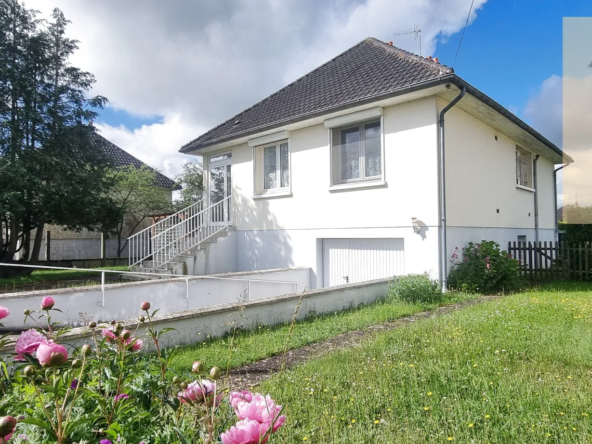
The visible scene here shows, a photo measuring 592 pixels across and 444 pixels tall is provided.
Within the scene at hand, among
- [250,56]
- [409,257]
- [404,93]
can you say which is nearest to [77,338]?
[409,257]

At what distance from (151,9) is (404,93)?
6.27m

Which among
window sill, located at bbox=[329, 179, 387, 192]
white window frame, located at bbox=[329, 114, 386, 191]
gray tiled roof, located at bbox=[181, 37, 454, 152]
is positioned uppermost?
gray tiled roof, located at bbox=[181, 37, 454, 152]

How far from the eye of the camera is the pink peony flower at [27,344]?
1.56 metres

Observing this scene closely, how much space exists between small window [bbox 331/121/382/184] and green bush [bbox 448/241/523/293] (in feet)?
9.75

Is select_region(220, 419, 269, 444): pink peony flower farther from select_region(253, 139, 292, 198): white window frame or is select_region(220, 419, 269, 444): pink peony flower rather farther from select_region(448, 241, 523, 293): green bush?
select_region(253, 139, 292, 198): white window frame

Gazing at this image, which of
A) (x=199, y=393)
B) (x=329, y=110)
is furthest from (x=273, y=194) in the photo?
(x=199, y=393)

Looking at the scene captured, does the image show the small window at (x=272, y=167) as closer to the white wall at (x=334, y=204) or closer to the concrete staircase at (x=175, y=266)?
the white wall at (x=334, y=204)

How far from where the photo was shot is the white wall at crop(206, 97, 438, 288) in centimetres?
918

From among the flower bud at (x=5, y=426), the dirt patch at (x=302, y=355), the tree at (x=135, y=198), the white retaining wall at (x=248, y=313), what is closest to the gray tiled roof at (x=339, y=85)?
the white retaining wall at (x=248, y=313)

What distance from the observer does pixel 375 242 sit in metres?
10.3

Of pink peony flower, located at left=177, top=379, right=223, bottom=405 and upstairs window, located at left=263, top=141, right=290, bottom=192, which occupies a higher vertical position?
upstairs window, located at left=263, top=141, right=290, bottom=192

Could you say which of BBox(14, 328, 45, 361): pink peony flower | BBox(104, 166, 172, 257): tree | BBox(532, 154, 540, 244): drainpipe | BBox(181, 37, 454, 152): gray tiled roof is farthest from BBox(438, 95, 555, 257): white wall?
BBox(104, 166, 172, 257): tree

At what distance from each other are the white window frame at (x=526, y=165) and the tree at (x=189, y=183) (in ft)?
49.2

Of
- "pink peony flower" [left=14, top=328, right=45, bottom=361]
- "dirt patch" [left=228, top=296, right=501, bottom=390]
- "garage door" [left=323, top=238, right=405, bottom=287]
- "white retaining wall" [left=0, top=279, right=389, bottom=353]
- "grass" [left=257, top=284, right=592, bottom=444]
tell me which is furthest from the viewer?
"garage door" [left=323, top=238, right=405, bottom=287]
